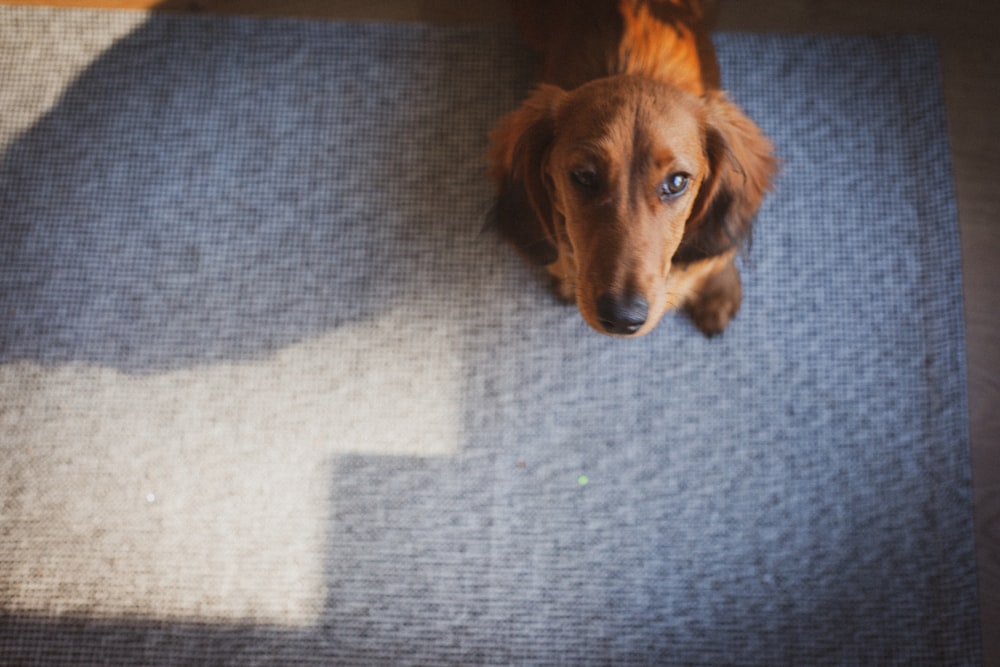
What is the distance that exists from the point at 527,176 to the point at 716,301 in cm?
56

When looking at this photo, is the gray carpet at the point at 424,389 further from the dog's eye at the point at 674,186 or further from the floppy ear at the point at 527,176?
the dog's eye at the point at 674,186

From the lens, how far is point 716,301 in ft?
5.32

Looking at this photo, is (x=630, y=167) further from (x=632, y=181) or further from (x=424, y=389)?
(x=424, y=389)

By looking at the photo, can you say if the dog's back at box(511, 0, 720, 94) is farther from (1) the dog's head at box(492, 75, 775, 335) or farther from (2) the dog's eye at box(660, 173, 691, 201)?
(2) the dog's eye at box(660, 173, 691, 201)

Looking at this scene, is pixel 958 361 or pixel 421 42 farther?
pixel 421 42

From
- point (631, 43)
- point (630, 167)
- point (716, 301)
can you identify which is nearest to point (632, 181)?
point (630, 167)

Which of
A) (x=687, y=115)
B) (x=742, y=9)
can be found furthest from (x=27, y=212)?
(x=742, y=9)

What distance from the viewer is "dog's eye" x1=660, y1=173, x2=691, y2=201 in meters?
1.23

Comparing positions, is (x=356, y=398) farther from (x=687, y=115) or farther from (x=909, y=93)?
(x=909, y=93)

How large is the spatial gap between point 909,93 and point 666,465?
1.12 meters

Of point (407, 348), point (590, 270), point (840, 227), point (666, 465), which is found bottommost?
point (666, 465)

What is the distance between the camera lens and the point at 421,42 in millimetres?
1837

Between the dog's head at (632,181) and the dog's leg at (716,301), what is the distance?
0.18 metres

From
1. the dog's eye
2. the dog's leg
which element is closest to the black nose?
the dog's eye
